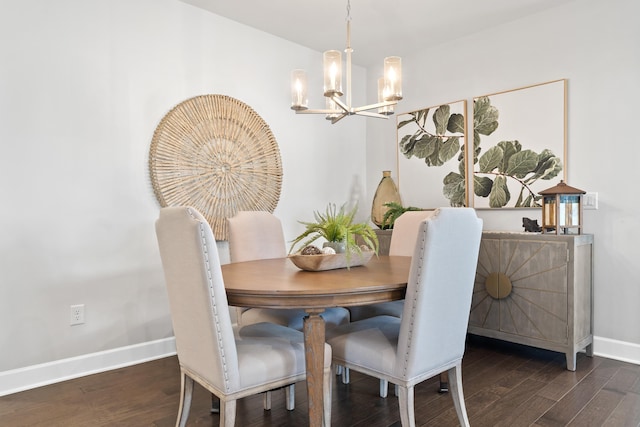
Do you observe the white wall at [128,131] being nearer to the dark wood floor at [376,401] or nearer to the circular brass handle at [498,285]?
the dark wood floor at [376,401]

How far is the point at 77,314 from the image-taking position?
254cm

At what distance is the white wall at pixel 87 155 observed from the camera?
7.68 feet

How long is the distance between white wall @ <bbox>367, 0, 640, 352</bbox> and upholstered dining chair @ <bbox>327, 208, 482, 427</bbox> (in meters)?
1.66

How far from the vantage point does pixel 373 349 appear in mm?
1675

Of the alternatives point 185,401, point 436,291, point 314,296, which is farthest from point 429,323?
point 185,401

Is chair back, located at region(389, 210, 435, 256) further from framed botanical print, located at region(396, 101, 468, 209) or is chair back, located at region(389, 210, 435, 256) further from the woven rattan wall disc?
the woven rattan wall disc

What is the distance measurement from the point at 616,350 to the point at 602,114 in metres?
1.57

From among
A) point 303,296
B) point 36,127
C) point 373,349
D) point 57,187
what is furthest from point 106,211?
point 373,349

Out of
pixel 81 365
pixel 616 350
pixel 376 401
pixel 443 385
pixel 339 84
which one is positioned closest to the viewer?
pixel 339 84

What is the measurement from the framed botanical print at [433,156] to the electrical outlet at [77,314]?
2.74m

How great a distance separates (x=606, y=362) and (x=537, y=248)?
2.77 feet

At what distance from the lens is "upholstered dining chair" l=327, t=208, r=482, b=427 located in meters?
1.52

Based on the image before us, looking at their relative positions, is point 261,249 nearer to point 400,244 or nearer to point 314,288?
point 400,244

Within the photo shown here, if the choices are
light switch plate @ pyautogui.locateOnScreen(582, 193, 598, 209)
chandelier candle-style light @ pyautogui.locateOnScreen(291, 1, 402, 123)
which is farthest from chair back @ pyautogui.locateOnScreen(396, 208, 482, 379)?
light switch plate @ pyautogui.locateOnScreen(582, 193, 598, 209)
